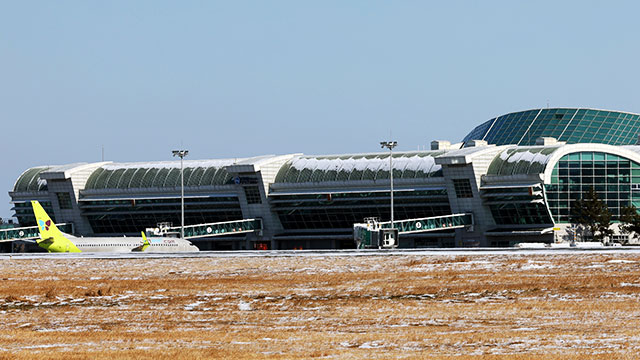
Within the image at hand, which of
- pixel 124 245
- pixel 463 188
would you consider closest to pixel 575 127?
pixel 463 188

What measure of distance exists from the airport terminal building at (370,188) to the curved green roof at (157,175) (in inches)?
7.8

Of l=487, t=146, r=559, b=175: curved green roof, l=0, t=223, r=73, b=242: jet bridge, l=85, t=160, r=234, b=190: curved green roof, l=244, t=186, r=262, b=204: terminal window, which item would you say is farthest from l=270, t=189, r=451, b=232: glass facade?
l=0, t=223, r=73, b=242: jet bridge

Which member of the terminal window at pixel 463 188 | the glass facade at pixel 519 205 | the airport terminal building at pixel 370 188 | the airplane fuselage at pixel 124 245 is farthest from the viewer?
the terminal window at pixel 463 188

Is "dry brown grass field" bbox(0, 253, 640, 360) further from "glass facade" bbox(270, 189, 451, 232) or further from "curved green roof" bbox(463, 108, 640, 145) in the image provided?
"curved green roof" bbox(463, 108, 640, 145)

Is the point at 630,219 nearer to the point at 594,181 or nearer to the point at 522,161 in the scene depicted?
the point at 594,181

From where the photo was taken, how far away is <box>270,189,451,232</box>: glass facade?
458 feet

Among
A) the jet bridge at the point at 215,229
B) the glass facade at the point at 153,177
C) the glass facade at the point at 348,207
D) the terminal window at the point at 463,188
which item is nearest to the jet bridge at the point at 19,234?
the glass facade at the point at 153,177

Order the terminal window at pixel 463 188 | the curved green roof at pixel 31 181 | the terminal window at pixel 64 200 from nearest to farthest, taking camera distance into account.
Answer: the terminal window at pixel 463 188 < the terminal window at pixel 64 200 < the curved green roof at pixel 31 181

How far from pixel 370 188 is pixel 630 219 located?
3548 cm

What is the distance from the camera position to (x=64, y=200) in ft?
540

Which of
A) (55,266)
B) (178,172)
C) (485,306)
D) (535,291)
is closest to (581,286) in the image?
(535,291)

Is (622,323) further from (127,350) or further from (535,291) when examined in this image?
(127,350)

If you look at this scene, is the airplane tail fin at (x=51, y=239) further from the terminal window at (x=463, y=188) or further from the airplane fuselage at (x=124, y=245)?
the terminal window at (x=463, y=188)

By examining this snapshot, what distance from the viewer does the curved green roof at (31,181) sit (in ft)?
554
